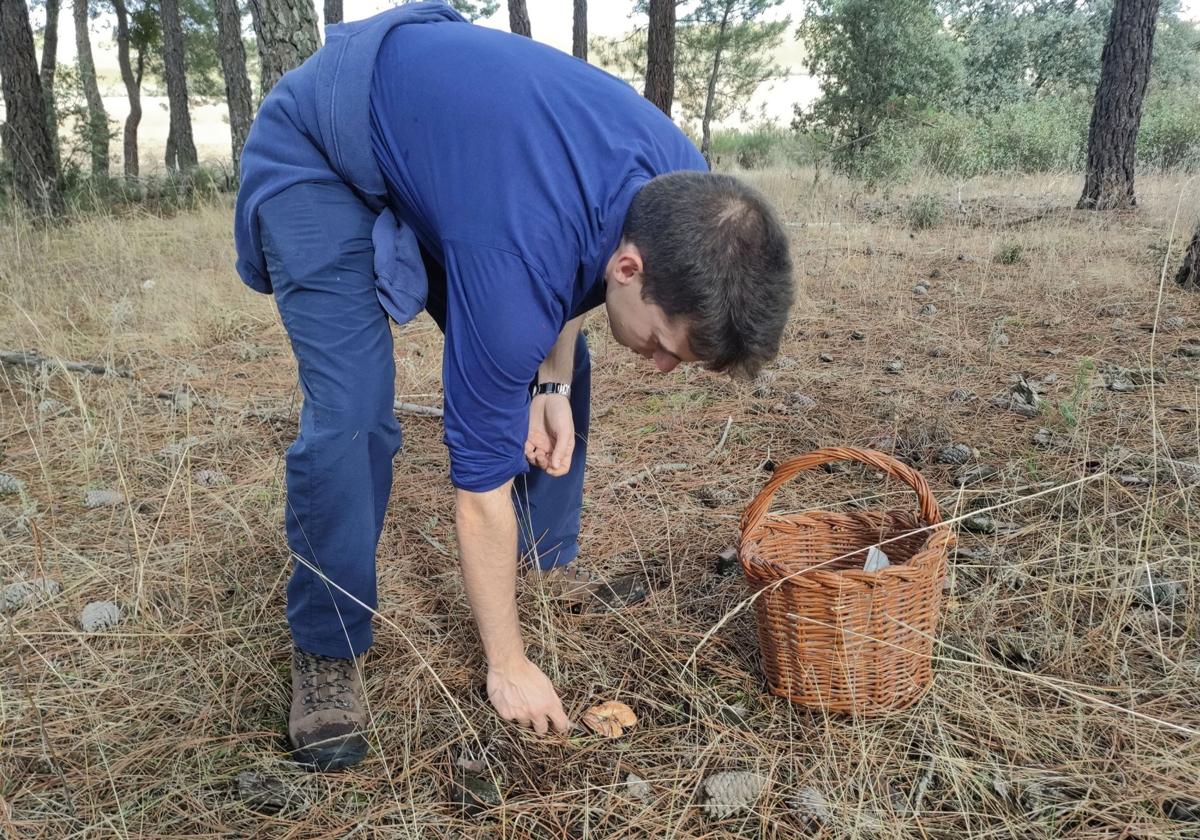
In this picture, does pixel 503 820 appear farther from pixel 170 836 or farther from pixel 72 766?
pixel 72 766

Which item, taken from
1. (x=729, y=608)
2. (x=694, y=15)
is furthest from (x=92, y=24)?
(x=729, y=608)

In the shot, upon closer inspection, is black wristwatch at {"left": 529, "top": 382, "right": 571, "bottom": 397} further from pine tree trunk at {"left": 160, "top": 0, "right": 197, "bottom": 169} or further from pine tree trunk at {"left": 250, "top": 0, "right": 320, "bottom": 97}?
pine tree trunk at {"left": 160, "top": 0, "right": 197, "bottom": 169}

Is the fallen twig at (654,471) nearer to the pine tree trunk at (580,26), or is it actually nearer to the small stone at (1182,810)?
the small stone at (1182,810)

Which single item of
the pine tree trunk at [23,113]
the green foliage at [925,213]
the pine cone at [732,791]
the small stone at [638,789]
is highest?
the pine tree trunk at [23,113]

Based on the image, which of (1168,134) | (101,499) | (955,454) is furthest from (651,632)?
(1168,134)

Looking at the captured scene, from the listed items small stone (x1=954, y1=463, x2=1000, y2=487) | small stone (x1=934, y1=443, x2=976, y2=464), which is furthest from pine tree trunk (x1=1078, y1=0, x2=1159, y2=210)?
small stone (x1=954, y1=463, x2=1000, y2=487)

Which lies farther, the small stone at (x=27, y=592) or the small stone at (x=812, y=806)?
the small stone at (x=27, y=592)

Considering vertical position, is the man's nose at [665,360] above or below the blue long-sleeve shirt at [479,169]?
below

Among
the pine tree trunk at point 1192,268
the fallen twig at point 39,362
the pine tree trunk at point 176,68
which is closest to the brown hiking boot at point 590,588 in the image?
the fallen twig at point 39,362

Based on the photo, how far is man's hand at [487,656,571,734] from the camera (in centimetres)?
168

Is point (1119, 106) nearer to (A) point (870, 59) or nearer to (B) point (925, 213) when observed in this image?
(B) point (925, 213)

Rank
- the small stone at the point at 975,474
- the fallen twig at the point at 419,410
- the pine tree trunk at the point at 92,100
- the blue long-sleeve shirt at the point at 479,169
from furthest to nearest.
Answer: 1. the pine tree trunk at the point at 92,100
2. the fallen twig at the point at 419,410
3. the small stone at the point at 975,474
4. the blue long-sleeve shirt at the point at 479,169

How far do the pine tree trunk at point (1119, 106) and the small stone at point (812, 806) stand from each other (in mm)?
7939

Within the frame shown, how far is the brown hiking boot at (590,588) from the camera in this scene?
219 centimetres
